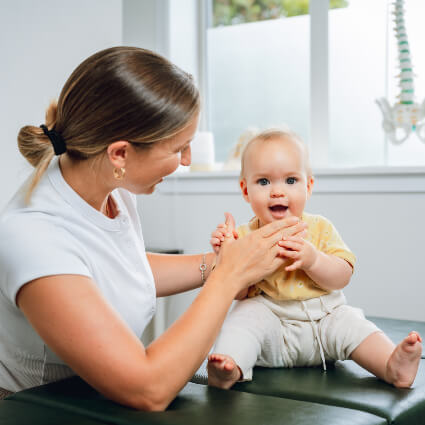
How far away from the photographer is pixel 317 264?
1.38 metres

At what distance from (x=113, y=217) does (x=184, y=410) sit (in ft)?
1.71

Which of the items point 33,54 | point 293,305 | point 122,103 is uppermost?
point 33,54

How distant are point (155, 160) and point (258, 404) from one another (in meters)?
0.54

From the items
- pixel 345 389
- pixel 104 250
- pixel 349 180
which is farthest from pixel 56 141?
pixel 349 180

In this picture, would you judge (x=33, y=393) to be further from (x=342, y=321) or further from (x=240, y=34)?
(x=240, y=34)

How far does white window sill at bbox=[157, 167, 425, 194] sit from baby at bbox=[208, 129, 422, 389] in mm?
1071

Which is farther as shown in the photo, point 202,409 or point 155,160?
point 155,160

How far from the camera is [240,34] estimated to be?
3.38 m

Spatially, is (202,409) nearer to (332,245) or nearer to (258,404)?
(258,404)

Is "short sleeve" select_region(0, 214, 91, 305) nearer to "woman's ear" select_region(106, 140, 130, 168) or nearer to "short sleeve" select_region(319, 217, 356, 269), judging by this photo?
"woman's ear" select_region(106, 140, 130, 168)

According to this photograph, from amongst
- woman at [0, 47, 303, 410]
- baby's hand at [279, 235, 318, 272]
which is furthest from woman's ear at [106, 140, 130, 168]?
baby's hand at [279, 235, 318, 272]

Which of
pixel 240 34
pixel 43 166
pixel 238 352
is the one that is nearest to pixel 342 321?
pixel 238 352

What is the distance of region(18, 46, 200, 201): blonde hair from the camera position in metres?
1.17

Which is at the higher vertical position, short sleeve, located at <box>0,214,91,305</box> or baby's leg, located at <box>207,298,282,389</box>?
short sleeve, located at <box>0,214,91,305</box>
